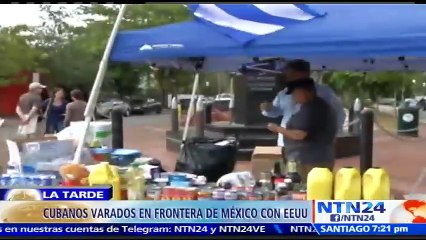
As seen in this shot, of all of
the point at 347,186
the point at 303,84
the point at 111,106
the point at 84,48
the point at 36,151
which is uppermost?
the point at 84,48

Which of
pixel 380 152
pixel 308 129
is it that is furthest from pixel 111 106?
pixel 380 152

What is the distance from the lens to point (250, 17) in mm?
3404

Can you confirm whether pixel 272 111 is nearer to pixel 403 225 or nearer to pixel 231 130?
pixel 403 225

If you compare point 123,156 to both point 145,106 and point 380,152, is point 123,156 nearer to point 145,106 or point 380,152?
point 145,106

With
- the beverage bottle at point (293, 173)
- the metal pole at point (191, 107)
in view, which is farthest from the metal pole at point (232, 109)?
Answer: the beverage bottle at point (293, 173)

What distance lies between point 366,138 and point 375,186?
102 inches

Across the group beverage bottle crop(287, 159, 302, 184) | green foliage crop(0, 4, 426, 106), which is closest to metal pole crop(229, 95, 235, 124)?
green foliage crop(0, 4, 426, 106)

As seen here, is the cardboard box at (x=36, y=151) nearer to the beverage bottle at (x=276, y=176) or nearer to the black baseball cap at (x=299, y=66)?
the beverage bottle at (x=276, y=176)

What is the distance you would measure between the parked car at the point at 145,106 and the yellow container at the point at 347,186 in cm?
115

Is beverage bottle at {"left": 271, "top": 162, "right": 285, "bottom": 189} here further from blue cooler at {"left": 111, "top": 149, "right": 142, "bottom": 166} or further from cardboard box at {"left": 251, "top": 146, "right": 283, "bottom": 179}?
blue cooler at {"left": 111, "top": 149, "right": 142, "bottom": 166}

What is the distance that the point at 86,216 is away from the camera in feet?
10.4

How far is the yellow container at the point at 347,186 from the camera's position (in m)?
3.15

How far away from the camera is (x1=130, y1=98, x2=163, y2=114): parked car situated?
11.7ft

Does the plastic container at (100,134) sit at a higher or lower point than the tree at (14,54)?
lower
